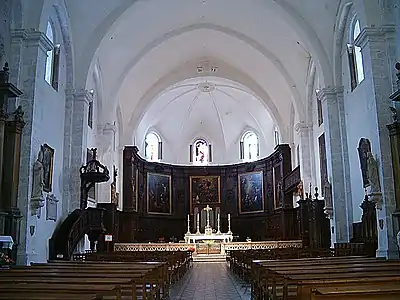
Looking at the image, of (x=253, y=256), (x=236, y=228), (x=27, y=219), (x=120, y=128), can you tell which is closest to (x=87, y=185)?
(x=27, y=219)

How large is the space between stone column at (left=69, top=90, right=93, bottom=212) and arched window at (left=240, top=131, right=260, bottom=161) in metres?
18.3

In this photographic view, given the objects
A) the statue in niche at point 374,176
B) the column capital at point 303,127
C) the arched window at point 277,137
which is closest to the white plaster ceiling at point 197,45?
the column capital at point 303,127

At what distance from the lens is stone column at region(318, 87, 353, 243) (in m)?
17.7

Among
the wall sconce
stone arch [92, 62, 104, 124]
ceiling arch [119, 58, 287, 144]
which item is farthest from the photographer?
ceiling arch [119, 58, 287, 144]

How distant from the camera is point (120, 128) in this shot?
27719 millimetres

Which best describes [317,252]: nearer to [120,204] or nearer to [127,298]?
[127,298]

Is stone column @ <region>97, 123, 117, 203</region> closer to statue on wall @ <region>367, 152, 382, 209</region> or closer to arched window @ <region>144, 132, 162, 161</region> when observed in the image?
arched window @ <region>144, 132, 162, 161</region>

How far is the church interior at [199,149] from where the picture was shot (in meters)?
9.66

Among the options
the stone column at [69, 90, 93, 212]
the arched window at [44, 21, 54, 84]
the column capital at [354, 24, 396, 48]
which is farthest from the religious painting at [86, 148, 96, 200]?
the column capital at [354, 24, 396, 48]

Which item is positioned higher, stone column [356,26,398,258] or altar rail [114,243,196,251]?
stone column [356,26,398,258]

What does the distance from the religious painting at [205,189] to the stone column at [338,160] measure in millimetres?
16279

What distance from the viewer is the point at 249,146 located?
116ft

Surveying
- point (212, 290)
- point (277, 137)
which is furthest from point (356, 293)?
point (277, 137)

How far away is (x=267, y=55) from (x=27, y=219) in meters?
15.5
